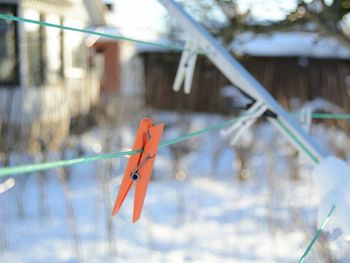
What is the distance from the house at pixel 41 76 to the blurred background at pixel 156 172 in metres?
0.03

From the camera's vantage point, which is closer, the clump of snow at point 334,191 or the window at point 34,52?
the clump of snow at point 334,191

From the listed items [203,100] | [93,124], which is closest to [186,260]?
[93,124]

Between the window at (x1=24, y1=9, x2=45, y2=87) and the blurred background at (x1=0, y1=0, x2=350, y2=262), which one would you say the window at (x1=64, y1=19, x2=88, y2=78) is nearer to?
the blurred background at (x1=0, y1=0, x2=350, y2=262)

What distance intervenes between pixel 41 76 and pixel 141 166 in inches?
321

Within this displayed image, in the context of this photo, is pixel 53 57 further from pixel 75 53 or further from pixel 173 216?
pixel 173 216

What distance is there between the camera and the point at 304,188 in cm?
583

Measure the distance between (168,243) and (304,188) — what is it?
2292 mm

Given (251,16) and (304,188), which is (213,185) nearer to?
(304,188)

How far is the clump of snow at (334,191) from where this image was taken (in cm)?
159

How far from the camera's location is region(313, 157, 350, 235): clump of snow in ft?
5.21

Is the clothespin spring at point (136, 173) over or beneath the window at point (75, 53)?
beneath

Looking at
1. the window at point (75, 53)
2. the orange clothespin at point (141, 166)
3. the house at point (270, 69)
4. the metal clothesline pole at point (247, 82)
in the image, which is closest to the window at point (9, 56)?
the window at point (75, 53)

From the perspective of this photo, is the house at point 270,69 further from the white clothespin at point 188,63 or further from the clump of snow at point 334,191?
the clump of snow at point 334,191

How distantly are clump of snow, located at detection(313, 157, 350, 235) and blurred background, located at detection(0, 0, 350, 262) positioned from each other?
6 centimetres
